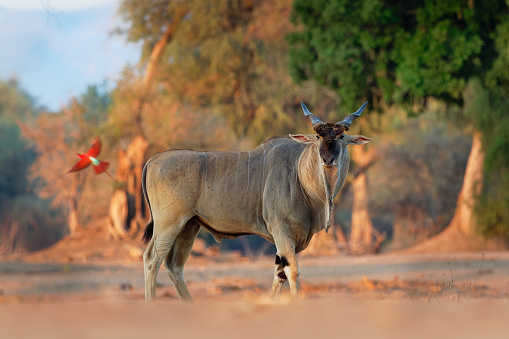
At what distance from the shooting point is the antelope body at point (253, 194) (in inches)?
292

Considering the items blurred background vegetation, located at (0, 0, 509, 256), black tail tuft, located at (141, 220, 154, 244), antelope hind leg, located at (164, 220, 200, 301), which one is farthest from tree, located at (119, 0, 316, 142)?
antelope hind leg, located at (164, 220, 200, 301)

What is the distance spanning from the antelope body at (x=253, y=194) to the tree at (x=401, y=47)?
9492 mm

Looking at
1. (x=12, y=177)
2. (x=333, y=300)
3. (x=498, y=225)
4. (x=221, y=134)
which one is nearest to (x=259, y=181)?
(x=333, y=300)

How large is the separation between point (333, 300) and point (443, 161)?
28876 millimetres

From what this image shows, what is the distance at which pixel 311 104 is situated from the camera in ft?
94.2

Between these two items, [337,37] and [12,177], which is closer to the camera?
[337,37]

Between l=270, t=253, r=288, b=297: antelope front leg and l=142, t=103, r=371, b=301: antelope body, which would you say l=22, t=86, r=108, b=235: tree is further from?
l=270, t=253, r=288, b=297: antelope front leg

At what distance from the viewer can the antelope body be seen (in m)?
7.41

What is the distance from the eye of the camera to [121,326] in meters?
5.32

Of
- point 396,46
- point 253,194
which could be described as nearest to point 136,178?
point 396,46

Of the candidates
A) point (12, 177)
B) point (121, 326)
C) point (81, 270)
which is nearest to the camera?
point (121, 326)

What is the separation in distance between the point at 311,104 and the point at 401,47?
11281 mm

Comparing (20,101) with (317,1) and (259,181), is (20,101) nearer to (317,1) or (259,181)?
(317,1)

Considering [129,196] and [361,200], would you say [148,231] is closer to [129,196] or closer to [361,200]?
[129,196]
